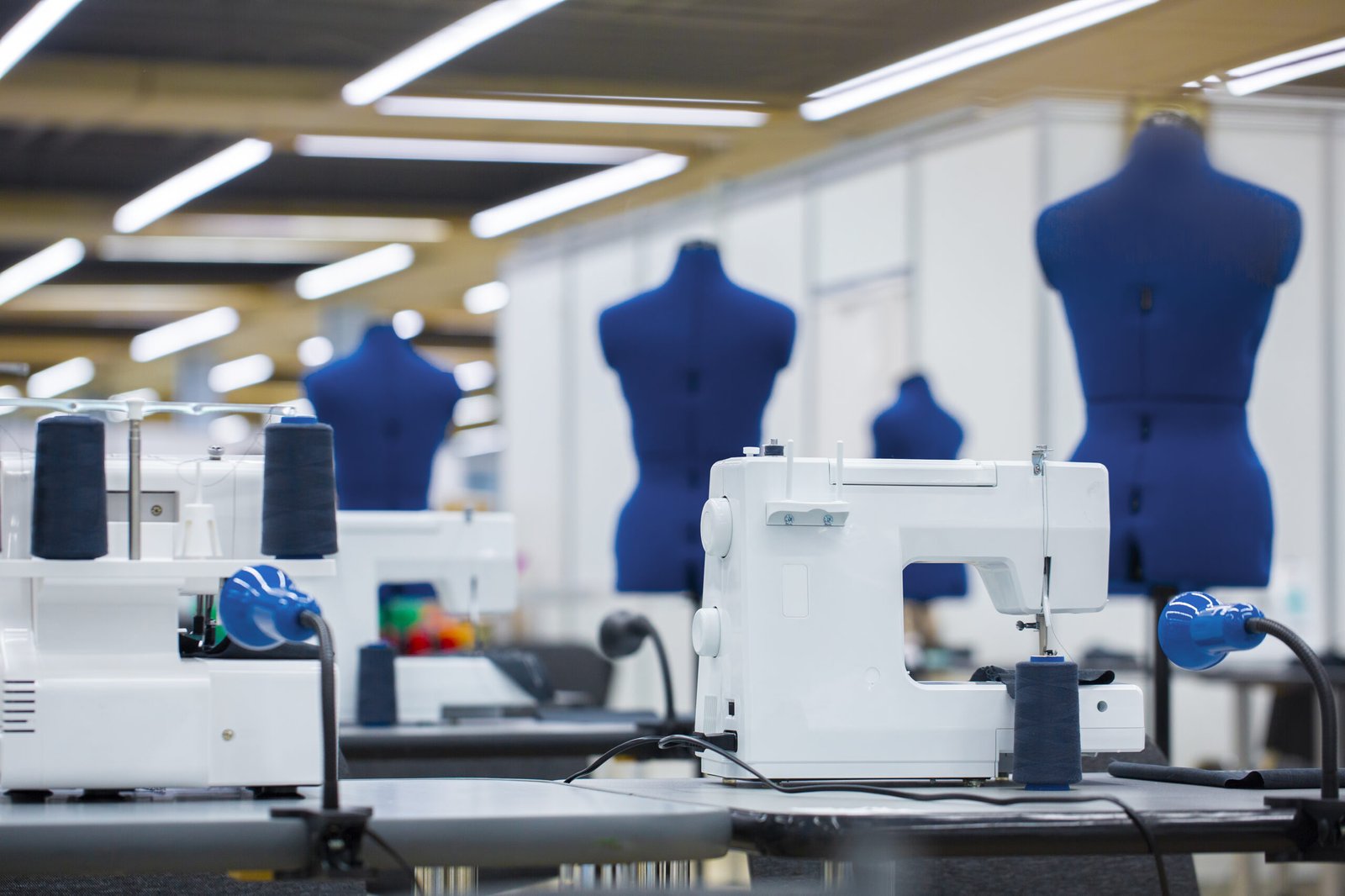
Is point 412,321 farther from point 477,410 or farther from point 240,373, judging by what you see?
point 477,410

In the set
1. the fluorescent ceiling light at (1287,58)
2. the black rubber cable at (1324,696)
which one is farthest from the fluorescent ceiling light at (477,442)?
the black rubber cable at (1324,696)

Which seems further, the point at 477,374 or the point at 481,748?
the point at 477,374

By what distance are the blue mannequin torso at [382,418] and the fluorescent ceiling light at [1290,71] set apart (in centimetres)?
203

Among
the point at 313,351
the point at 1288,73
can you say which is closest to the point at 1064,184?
the point at 1288,73

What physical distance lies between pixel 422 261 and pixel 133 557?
8.85 metres

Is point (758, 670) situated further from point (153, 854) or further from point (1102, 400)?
point (1102, 400)

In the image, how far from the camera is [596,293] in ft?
31.1

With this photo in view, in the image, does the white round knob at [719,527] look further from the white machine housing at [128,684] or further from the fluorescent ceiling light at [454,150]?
the fluorescent ceiling light at [454,150]

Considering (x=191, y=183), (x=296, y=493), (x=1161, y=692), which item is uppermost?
(x=191, y=183)

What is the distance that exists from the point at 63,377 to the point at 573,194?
882 cm

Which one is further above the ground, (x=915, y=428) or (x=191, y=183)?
(x=191, y=183)

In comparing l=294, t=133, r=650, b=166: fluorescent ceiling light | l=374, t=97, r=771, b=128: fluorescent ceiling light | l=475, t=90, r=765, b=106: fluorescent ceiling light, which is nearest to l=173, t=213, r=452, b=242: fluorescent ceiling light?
l=294, t=133, r=650, b=166: fluorescent ceiling light

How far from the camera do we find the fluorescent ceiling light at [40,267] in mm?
10562

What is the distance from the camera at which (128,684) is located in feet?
5.81
